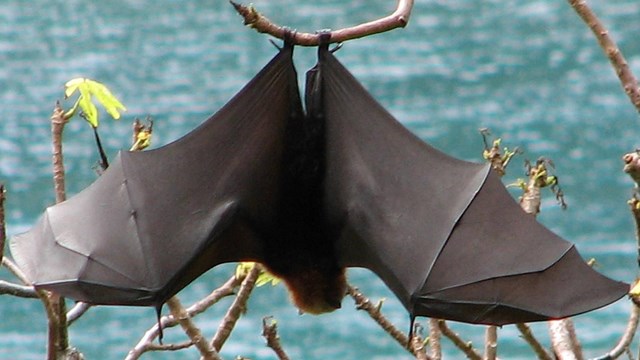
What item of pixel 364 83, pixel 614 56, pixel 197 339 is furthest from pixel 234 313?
pixel 364 83

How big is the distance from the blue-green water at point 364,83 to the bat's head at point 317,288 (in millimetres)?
9199

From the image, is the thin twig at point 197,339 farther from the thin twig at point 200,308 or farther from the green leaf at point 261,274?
the green leaf at point 261,274

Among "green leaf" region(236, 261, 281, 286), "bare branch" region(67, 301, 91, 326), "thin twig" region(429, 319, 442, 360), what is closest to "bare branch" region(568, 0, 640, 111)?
"thin twig" region(429, 319, 442, 360)

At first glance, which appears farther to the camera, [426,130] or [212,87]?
[212,87]

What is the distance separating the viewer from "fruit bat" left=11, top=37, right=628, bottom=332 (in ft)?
13.4

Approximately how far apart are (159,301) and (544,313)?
119 cm

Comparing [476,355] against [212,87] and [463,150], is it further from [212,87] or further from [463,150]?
[212,87]

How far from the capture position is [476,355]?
4145mm

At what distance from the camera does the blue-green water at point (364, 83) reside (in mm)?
15594

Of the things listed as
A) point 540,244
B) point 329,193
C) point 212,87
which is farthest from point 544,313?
point 212,87

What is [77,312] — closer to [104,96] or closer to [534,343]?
[104,96]

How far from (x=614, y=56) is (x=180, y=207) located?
152 centimetres

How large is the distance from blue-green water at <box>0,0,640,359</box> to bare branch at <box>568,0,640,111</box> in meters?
10.3

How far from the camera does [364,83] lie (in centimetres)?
2236
